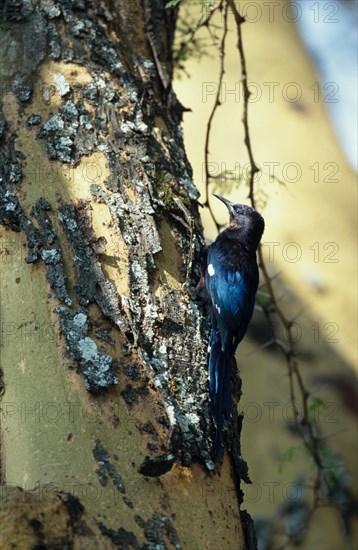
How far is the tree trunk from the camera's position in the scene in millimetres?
2244

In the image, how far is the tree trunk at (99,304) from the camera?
7.36ft

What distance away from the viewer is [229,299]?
3414 millimetres

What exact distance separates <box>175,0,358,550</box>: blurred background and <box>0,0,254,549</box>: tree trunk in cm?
116

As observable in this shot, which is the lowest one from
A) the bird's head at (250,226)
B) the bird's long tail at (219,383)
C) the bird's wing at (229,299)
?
the bird's long tail at (219,383)

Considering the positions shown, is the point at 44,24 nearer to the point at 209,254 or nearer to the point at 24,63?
the point at 24,63

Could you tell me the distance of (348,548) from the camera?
505cm

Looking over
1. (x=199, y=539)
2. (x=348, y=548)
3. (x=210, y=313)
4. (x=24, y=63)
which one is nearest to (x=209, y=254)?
(x=210, y=313)

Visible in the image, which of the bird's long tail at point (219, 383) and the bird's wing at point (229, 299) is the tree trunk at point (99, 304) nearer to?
the bird's long tail at point (219, 383)

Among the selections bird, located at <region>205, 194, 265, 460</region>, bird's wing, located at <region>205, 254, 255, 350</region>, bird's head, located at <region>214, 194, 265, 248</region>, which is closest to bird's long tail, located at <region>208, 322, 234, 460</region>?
bird, located at <region>205, 194, 265, 460</region>

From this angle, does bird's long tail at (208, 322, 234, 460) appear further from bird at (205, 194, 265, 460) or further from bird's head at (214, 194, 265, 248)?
bird's head at (214, 194, 265, 248)

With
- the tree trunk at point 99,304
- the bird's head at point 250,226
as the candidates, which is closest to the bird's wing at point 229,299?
the tree trunk at point 99,304

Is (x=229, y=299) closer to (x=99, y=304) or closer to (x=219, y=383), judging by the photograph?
(x=219, y=383)

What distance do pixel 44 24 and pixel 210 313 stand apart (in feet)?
4.28

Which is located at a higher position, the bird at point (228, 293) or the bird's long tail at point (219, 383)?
the bird at point (228, 293)
